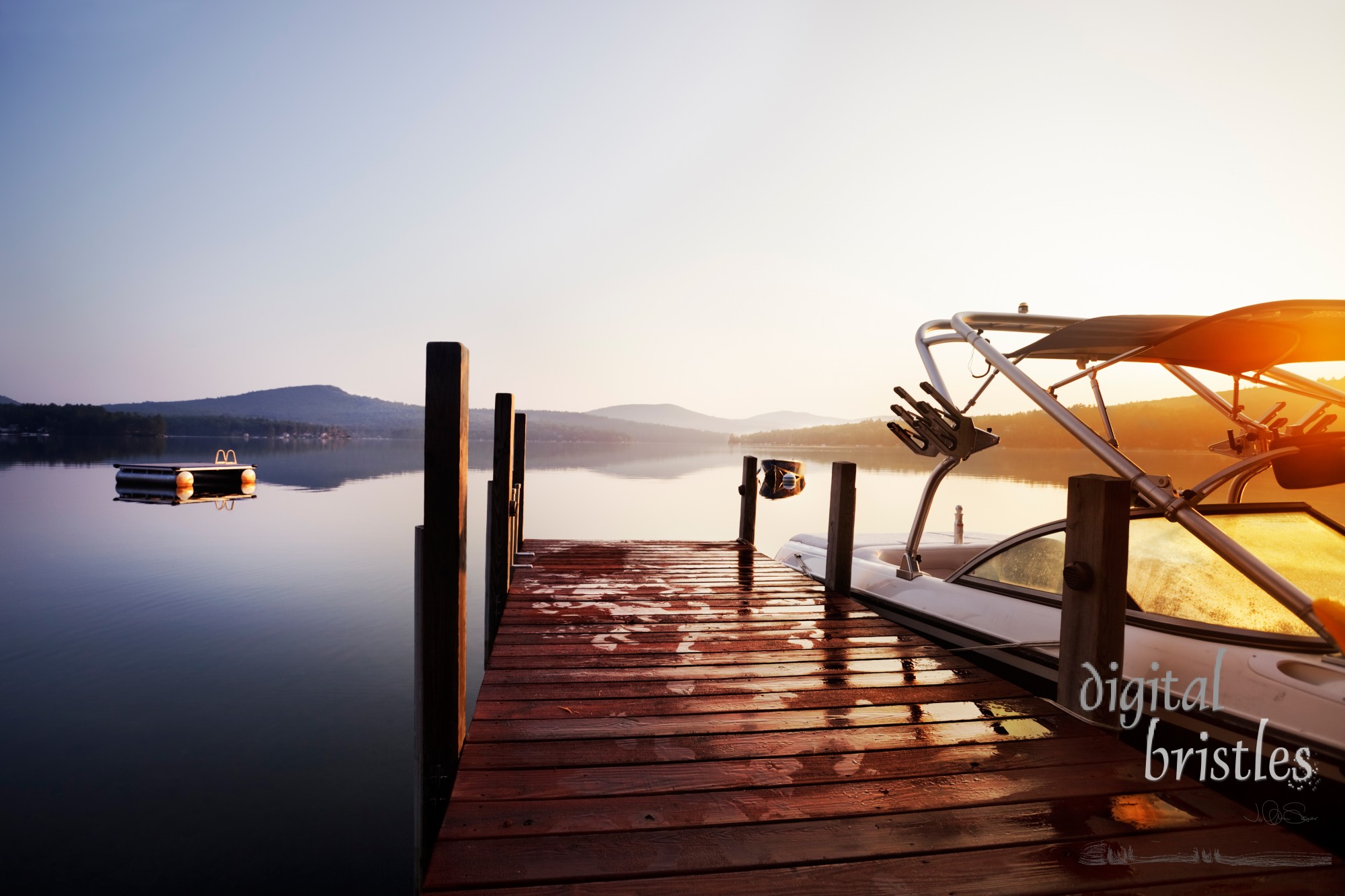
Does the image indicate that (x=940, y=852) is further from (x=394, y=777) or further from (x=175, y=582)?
(x=175, y=582)

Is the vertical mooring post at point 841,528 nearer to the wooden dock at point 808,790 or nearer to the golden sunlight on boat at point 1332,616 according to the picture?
the wooden dock at point 808,790

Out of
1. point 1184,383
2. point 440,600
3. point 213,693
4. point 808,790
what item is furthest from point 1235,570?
point 213,693

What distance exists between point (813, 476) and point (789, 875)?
43.2m

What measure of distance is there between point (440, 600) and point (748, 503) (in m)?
6.25

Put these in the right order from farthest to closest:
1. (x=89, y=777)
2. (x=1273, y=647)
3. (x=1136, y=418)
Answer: (x=1136, y=418) → (x=89, y=777) → (x=1273, y=647)

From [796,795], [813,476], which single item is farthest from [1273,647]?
[813,476]

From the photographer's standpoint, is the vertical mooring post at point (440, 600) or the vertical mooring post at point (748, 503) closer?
the vertical mooring post at point (440, 600)

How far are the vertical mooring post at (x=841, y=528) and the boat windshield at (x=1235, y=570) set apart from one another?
209cm

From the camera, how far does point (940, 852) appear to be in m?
2.03

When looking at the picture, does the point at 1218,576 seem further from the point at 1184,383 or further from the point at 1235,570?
the point at 1184,383

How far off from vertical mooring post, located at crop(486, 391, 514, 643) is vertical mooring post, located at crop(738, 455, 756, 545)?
3367 millimetres

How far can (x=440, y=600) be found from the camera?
273 centimetres

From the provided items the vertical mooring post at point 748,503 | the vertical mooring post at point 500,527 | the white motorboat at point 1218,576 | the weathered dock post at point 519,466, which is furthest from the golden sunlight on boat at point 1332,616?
the weathered dock post at point 519,466

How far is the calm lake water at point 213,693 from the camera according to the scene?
4.39 metres
